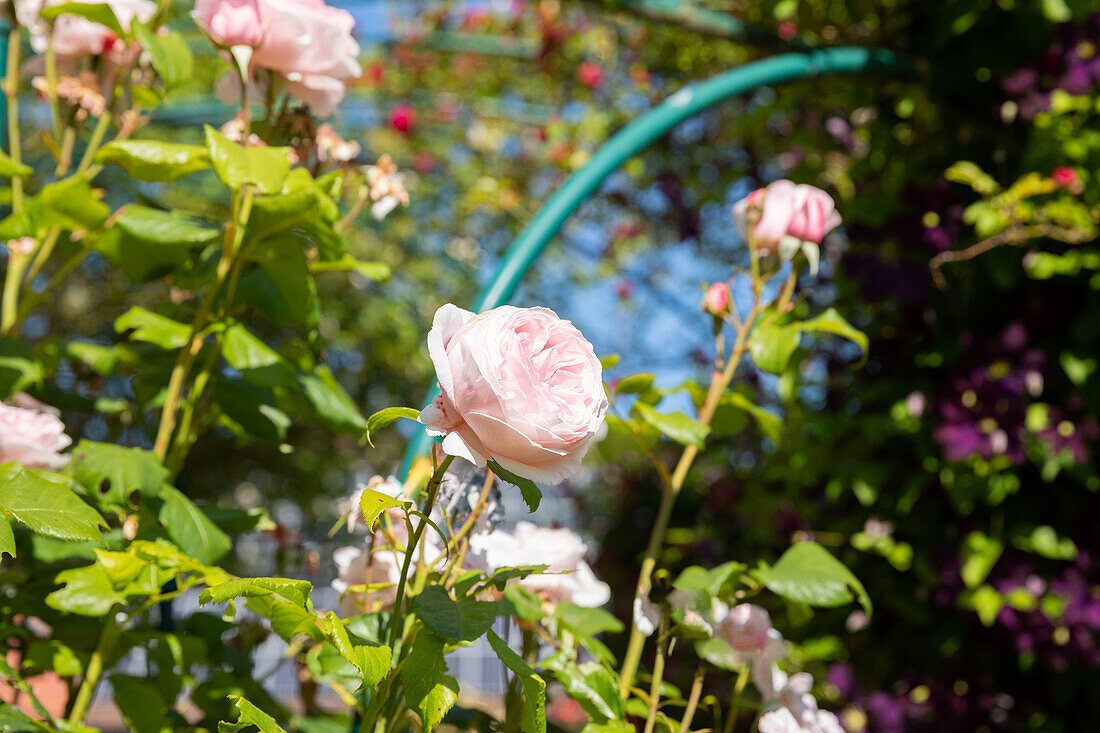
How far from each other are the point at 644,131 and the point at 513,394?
0.96 metres

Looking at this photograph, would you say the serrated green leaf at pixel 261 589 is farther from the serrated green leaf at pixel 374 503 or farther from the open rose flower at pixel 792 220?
the open rose flower at pixel 792 220

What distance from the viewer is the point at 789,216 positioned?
0.92m

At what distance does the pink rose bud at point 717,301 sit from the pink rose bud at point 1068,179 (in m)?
1.02

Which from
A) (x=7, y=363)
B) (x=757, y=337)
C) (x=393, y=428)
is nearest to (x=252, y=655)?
(x=7, y=363)

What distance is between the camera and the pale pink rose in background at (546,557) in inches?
31.6

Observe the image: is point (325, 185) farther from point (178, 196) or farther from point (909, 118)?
point (178, 196)

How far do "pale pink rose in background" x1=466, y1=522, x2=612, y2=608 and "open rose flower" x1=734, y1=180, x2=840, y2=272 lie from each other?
0.39 meters

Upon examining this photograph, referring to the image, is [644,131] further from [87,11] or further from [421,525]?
[421,525]

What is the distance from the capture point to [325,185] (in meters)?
0.83

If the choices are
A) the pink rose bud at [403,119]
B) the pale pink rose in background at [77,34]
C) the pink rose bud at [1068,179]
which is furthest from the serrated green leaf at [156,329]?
the pink rose bud at [403,119]

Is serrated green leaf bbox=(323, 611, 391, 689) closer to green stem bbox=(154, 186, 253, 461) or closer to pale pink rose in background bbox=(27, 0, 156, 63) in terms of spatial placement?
green stem bbox=(154, 186, 253, 461)

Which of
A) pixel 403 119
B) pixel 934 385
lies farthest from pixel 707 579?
pixel 403 119

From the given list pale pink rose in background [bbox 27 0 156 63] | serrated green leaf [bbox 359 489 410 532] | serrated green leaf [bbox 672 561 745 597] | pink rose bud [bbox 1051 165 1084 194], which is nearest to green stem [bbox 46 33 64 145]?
pale pink rose in background [bbox 27 0 156 63]

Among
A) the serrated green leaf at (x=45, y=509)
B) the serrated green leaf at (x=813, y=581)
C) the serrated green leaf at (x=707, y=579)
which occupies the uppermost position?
the serrated green leaf at (x=45, y=509)
